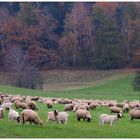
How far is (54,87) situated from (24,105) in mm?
45505

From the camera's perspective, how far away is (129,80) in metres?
74.6

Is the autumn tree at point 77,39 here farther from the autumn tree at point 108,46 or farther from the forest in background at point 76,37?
the autumn tree at point 108,46

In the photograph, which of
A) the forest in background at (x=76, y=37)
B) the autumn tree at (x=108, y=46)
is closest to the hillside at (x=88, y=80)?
the autumn tree at (x=108, y=46)

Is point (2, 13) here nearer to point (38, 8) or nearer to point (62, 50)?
point (38, 8)

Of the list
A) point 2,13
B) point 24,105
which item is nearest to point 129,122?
point 24,105

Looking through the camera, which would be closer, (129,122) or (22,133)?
(22,133)

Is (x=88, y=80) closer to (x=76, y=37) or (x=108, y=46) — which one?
(x=108, y=46)

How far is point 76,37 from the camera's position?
302 feet

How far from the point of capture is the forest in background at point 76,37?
84.6 meters

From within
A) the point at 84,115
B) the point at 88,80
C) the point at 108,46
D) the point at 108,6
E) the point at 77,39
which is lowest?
the point at 84,115

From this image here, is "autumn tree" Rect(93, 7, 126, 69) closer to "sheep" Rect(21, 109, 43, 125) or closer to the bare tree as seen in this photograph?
the bare tree

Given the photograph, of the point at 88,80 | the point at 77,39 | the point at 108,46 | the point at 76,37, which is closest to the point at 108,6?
the point at 76,37

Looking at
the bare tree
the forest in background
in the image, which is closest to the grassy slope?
the bare tree

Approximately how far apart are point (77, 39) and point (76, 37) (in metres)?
0.45
